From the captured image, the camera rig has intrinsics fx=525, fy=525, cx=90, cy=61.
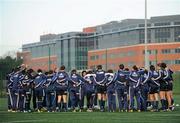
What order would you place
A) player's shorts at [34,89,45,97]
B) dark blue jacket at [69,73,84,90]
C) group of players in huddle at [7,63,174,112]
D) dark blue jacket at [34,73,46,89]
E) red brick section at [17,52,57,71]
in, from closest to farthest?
1. group of players in huddle at [7,63,174,112]
2. dark blue jacket at [69,73,84,90]
3. dark blue jacket at [34,73,46,89]
4. player's shorts at [34,89,45,97]
5. red brick section at [17,52,57,71]

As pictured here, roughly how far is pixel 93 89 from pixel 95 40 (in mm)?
80030

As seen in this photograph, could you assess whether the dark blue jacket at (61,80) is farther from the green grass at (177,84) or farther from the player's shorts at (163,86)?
the green grass at (177,84)

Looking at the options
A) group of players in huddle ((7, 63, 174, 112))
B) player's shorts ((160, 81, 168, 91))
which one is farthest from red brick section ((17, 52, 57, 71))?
player's shorts ((160, 81, 168, 91))

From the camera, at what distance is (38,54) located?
334ft

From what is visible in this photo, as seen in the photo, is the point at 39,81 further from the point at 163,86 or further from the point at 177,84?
the point at 177,84

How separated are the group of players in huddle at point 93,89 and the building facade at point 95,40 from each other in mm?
59220

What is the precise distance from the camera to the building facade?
8544 cm

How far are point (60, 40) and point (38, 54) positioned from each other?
6491 mm

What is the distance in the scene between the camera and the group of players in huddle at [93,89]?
2009 cm

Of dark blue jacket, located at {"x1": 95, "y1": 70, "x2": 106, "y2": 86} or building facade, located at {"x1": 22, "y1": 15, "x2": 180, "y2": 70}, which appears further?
building facade, located at {"x1": 22, "y1": 15, "x2": 180, "y2": 70}

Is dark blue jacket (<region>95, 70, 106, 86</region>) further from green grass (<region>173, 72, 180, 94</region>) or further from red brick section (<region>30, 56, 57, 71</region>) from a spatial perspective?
red brick section (<region>30, 56, 57, 71</region>)

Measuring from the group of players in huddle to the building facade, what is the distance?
5922 cm

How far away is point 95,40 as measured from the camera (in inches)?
3969

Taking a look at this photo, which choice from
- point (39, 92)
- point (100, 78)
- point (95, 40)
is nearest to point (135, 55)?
point (95, 40)
